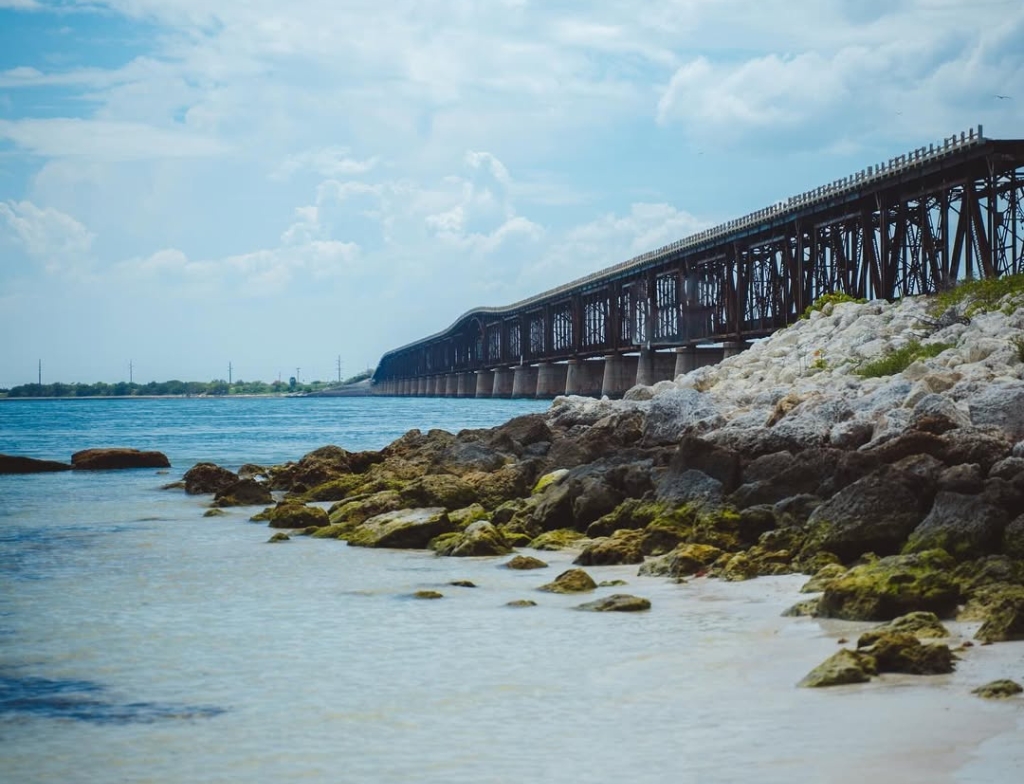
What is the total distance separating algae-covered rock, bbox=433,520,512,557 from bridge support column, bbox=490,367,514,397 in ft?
424

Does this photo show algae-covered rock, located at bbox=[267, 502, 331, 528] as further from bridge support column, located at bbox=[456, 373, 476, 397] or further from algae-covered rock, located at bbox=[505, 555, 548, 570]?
bridge support column, located at bbox=[456, 373, 476, 397]

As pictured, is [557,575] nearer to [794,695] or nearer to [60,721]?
[794,695]

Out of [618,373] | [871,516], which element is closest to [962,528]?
[871,516]

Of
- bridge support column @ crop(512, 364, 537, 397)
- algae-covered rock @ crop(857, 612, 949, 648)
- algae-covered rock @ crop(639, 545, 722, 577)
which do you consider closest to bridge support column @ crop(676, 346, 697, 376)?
bridge support column @ crop(512, 364, 537, 397)

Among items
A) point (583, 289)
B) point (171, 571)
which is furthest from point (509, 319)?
point (171, 571)

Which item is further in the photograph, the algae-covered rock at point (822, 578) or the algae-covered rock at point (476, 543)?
the algae-covered rock at point (476, 543)

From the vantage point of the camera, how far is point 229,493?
89.5 feet

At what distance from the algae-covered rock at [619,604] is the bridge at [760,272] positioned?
3547cm

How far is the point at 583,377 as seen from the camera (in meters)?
115

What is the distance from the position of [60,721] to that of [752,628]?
6.06m

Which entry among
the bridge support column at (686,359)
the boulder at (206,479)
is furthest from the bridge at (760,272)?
the boulder at (206,479)

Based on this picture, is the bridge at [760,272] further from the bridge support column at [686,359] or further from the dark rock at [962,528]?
the dark rock at [962,528]

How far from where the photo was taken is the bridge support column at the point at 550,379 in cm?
12469

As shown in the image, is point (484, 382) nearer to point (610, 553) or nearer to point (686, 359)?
point (686, 359)
